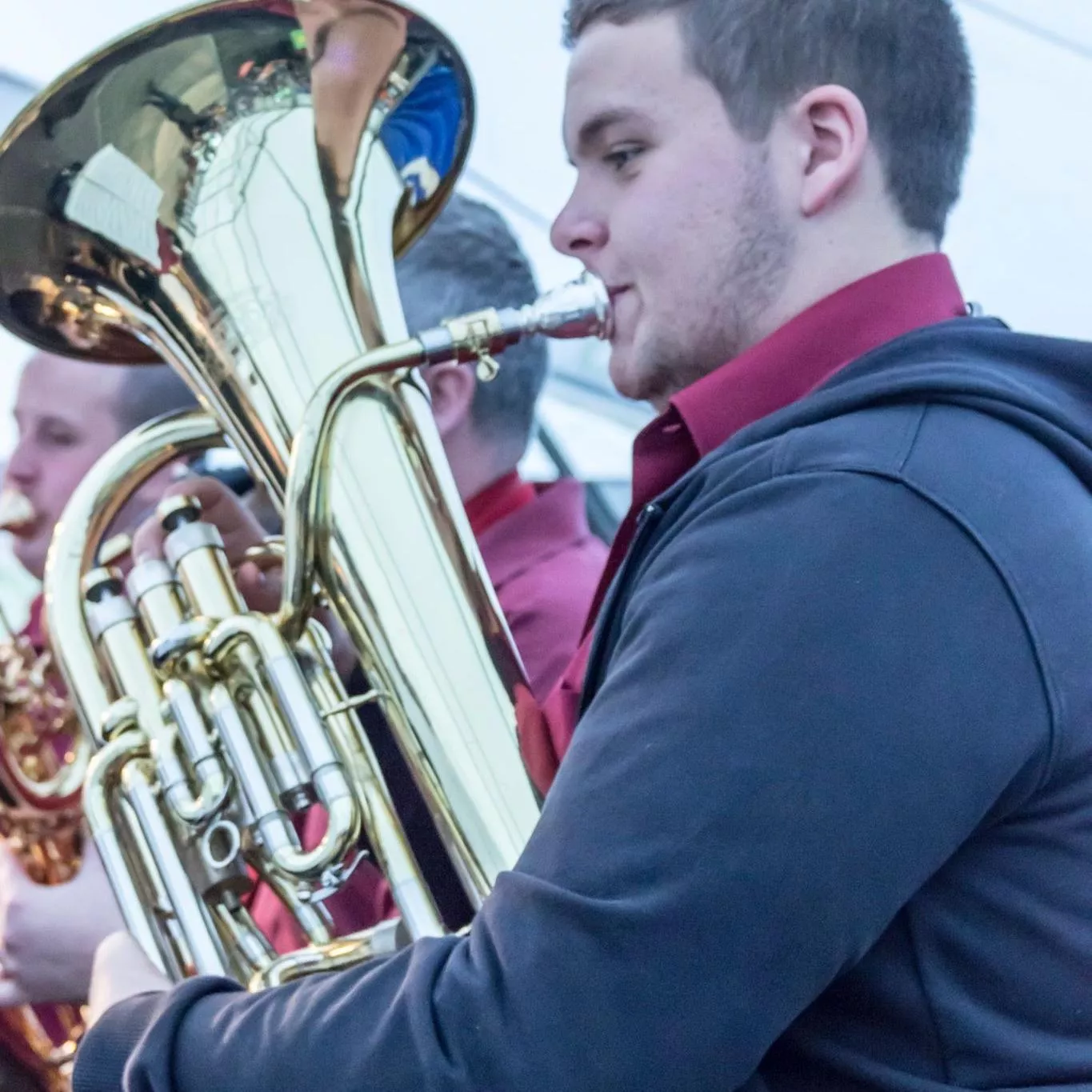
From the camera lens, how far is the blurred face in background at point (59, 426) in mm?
1582

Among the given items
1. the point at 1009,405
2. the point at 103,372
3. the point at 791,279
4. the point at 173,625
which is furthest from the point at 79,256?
the point at 1009,405

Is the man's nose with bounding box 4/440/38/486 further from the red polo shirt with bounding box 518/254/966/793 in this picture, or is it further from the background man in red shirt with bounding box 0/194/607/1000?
the red polo shirt with bounding box 518/254/966/793

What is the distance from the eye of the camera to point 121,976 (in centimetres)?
85

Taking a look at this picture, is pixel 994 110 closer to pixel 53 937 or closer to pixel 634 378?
pixel 634 378

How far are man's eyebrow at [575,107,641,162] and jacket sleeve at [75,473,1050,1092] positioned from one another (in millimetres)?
299

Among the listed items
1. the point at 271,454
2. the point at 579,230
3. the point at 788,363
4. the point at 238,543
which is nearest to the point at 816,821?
the point at 788,363

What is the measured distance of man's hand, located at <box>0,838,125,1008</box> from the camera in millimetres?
1130

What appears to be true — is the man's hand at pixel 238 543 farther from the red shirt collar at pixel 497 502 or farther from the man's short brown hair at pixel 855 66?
the man's short brown hair at pixel 855 66

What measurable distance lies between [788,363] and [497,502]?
0.64 meters

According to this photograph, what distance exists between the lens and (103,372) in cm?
162

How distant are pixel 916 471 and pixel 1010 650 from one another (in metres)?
0.08

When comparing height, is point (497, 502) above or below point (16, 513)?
below

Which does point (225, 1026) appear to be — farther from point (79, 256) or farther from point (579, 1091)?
point (79, 256)

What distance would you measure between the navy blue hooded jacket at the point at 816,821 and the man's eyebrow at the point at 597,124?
9.9 inches
